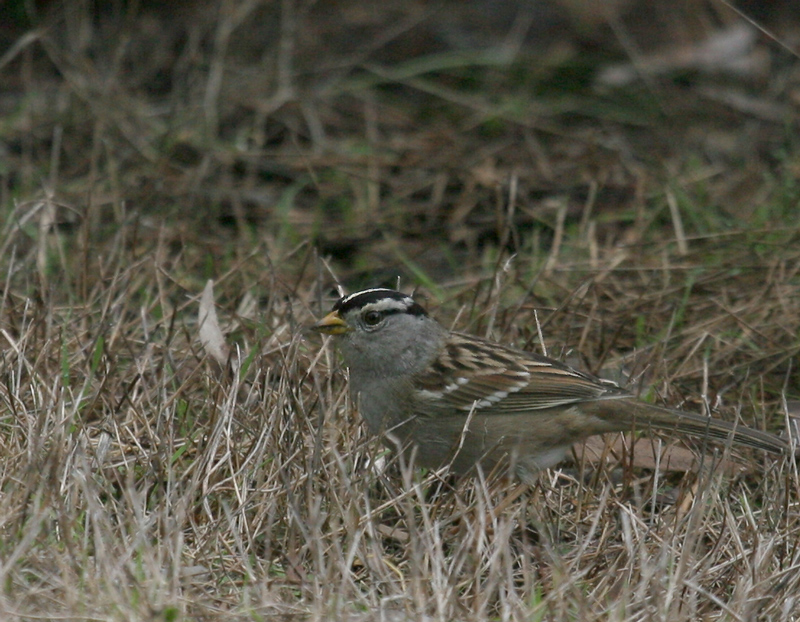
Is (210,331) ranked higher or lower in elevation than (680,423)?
higher

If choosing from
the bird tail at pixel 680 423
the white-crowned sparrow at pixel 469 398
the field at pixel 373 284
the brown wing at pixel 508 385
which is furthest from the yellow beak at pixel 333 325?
the bird tail at pixel 680 423

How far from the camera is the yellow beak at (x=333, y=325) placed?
3841 mm

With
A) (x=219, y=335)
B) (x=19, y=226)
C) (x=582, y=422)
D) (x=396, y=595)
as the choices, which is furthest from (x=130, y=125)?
(x=396, y=595)

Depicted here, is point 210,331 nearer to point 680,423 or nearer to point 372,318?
point 372,318

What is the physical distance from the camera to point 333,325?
3.85 metres

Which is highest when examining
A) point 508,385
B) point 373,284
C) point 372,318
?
point 372,318

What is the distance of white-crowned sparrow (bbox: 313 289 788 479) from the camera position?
12.1 ft

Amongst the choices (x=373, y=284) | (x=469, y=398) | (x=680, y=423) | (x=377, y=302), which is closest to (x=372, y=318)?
(x=377, y=302)

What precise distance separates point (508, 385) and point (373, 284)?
62.9 inches

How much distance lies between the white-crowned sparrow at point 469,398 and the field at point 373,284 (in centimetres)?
11

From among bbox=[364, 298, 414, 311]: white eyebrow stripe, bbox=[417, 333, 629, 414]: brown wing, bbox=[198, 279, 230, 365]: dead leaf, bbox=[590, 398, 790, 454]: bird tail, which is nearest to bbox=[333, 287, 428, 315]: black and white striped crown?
bbox=[364, 298, 414, 311]: white eyebrow stripe

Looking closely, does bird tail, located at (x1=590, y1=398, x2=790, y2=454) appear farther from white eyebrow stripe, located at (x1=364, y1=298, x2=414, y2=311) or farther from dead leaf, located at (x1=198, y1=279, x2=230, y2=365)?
dead leaf, located at (x1=198, y1=279, x2=230, y2=365)

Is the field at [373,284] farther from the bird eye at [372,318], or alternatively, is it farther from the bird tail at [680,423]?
the bird eye at [372,318]

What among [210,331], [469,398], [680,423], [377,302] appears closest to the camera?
[680,423]
